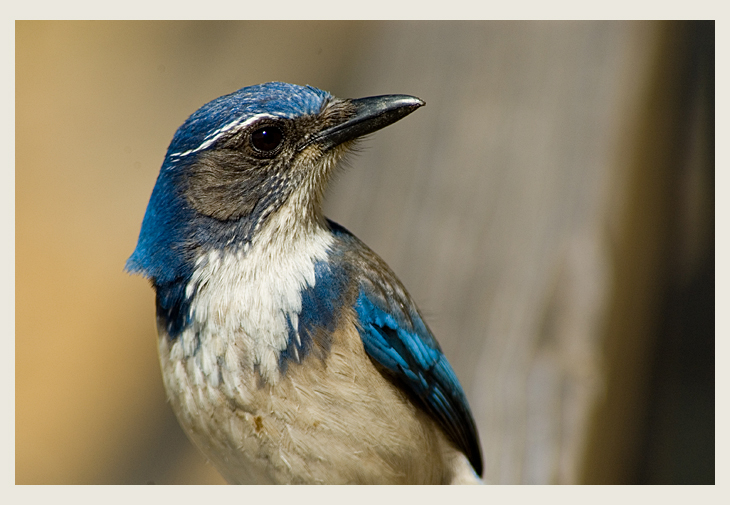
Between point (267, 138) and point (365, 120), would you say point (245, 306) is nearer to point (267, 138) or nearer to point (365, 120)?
point (267, 138)

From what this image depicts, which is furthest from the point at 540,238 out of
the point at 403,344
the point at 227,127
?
the point at 227,127

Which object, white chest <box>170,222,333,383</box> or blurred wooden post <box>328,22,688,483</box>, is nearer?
white chest <box>170,222,333,383</box>

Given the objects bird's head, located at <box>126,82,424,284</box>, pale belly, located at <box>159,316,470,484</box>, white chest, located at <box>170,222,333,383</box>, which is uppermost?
bird's head, located at <box>126,82,424,284</box>

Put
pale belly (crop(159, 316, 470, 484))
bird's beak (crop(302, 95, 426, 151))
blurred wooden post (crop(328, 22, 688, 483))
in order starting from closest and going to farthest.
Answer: pale belly (crop(159, 316, 470, 484)) → bird's beak (crop(302, 95, 426, 151)) → blurred wooden post (crop(328, 22, 688, 483))

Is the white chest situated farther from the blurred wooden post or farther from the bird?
the blurred wooden post

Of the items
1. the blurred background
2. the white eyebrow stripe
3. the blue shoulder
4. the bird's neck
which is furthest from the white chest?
the blurred background

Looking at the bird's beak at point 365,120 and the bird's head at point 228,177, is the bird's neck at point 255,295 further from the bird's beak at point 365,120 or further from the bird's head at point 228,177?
the bird's beak at point 365,120

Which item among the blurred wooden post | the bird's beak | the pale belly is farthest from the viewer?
the blurred wooden post
